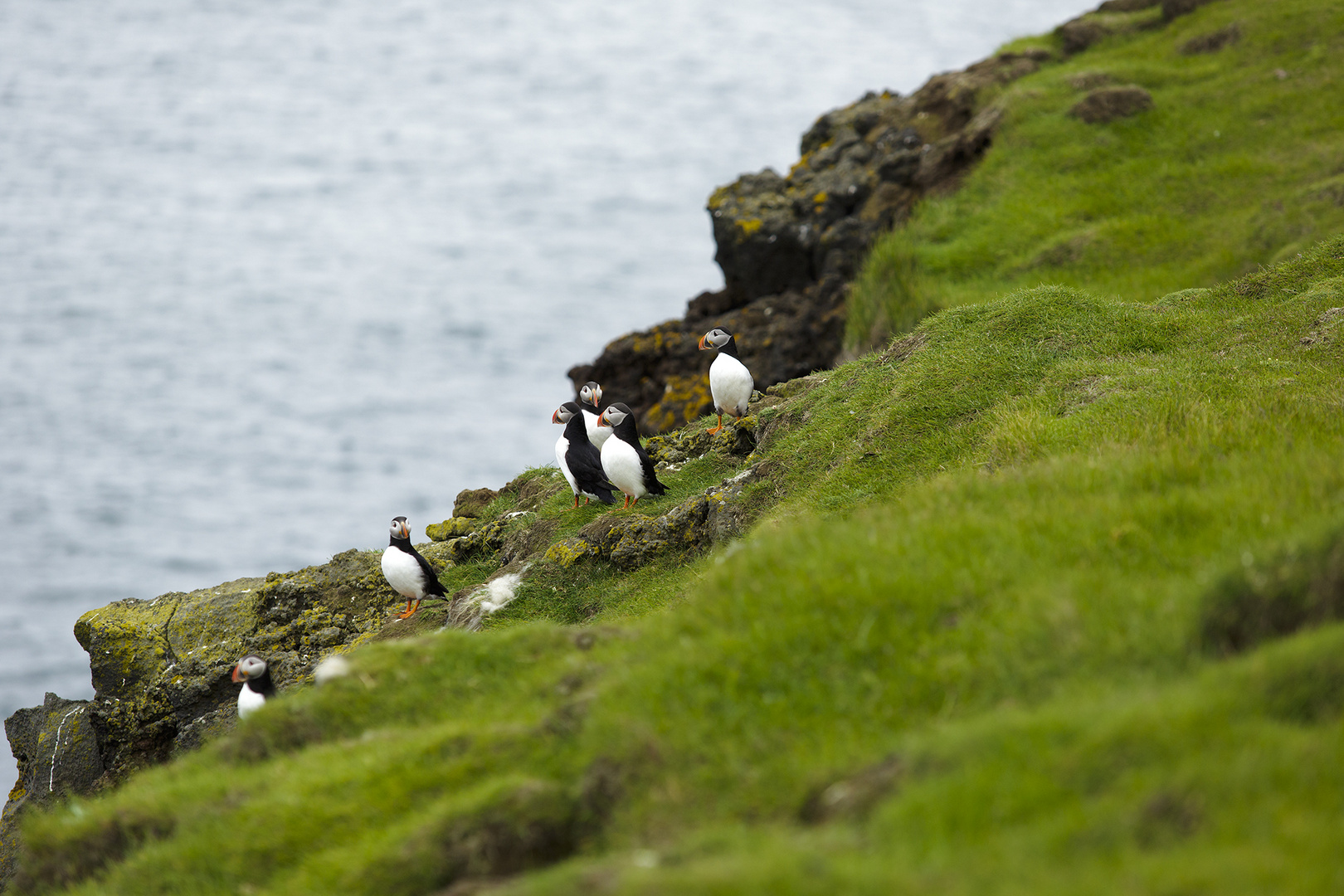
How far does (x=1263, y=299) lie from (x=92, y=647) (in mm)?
15663

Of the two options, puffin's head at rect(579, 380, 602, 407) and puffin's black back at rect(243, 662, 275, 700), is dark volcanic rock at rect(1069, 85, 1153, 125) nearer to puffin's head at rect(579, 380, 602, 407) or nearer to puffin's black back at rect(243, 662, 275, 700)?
puffin's head at rect(579, 380, 602, 407)

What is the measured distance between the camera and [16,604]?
7819 centimetres

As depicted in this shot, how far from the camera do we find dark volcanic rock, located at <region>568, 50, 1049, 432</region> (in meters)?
22.2

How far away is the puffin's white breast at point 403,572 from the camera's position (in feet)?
41.0

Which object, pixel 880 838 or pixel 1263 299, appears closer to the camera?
pixel 880 838

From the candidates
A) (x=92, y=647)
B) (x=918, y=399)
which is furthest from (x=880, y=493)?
(x=92, y=647)

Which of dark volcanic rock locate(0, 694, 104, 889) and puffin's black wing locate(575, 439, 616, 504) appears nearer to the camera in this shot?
dark volcanic rock locate(0, 694, 104, 889)

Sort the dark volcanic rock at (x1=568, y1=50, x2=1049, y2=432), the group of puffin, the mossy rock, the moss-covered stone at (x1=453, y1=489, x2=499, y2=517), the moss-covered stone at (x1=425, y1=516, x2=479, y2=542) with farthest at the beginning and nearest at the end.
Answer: the dark volcanic rock at (x1=568, y1=50, x2=1049, y2=432) → the moss-covered stone at (x1=453, y1=489, x2=499, y2=517) → the moss-covered stone at (x1=425, y1=516, x2=479, y2=542) → the mossy rock → the group of puffin

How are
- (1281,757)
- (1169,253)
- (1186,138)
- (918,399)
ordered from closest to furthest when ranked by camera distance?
(1281,757)
(918,399)
(1169,253)
(1186,138)

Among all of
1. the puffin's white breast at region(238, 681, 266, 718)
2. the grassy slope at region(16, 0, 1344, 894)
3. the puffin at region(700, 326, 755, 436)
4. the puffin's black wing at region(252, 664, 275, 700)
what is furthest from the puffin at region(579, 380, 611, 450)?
the grassy slope at region(16, 0, 1344, 894)

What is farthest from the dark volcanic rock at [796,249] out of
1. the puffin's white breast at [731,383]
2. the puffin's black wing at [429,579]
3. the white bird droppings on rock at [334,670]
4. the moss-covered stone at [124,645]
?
the white bird droppings on rock at [334,670]

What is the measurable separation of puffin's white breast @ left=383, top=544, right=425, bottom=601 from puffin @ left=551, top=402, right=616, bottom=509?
2406mm

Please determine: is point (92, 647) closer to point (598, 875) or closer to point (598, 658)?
point (598, 658)

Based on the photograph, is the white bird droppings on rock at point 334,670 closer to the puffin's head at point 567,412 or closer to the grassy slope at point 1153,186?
the puffin's head at point 567,412
